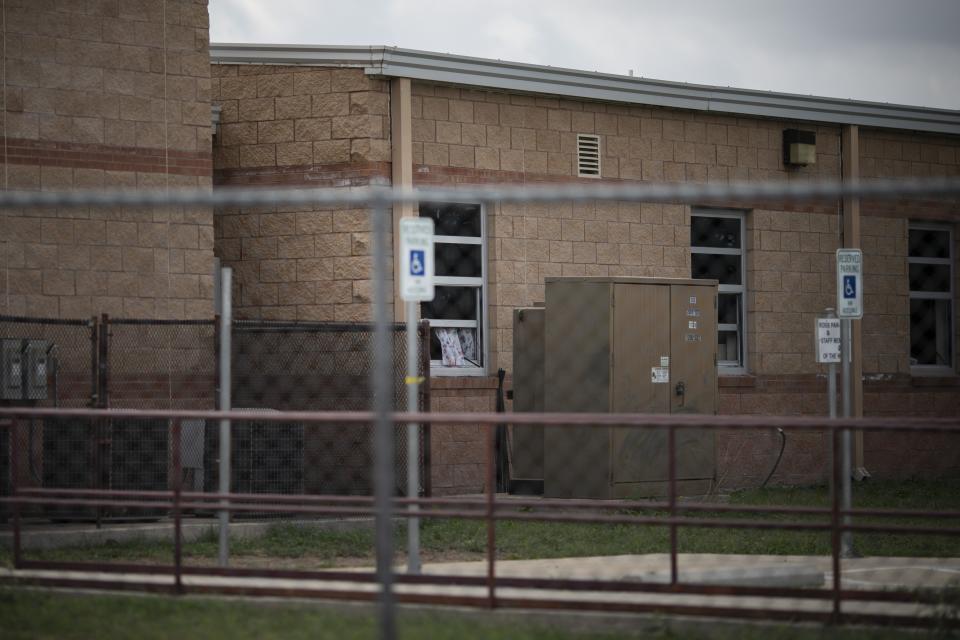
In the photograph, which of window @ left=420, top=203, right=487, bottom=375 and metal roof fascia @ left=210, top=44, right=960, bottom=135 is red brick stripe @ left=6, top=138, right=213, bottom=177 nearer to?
metal roof fascia @ left=210, top=44, right=960, bottom=135

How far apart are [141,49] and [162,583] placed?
7.46 m

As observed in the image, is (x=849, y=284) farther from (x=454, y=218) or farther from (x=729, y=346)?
(x=729, y=346)

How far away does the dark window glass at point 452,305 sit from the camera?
602 inches

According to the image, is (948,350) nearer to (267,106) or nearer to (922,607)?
(267,106)

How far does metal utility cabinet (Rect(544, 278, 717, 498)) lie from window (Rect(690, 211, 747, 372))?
385 centimetres

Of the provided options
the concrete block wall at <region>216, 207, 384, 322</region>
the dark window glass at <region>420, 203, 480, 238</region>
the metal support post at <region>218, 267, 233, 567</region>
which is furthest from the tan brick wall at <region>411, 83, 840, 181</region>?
the metal support post at <region>218, 267, 233, 567</region>

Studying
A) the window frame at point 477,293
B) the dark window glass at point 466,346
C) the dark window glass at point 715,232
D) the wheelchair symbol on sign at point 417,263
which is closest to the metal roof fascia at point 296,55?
the window frame at point 477,293

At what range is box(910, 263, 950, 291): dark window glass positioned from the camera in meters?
19.1

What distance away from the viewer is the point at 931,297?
758 inches

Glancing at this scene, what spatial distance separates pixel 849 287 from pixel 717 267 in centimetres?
693

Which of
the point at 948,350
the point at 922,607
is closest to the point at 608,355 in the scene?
the point at 922,607

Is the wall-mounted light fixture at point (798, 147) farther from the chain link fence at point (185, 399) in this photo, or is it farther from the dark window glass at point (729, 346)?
the chain link fence at point (185, 399)

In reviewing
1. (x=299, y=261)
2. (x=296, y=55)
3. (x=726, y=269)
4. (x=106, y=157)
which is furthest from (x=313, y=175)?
(x=726, y=269)

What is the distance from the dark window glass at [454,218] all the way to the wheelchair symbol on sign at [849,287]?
5824 mm
